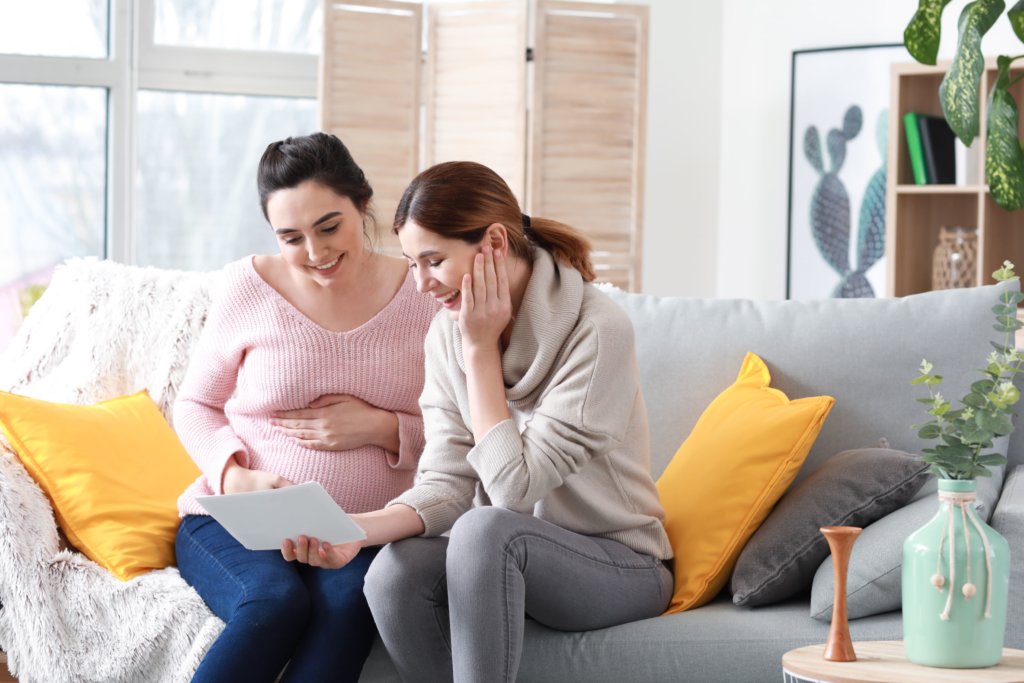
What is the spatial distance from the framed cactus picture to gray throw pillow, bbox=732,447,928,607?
258cm

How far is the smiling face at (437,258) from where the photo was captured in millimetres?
1914

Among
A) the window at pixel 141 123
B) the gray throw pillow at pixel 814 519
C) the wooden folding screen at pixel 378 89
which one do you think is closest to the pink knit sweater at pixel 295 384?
the gray throw pillow at pixel 814 519

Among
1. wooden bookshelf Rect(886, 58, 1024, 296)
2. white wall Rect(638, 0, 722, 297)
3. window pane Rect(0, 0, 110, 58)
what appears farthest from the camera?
white wall Rect(638, 0, 722, 297)

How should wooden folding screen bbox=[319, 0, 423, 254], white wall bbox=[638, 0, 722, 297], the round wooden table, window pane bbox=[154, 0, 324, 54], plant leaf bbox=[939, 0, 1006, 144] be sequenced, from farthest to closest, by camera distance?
white wall bbox=[638, 0, 722, 297]
window pane bbox=[154, 0, 324, 54]
wooden folding screen bbox=[319, 0, 423, 254]
plant leaf bbox=[939, 0, 1006, 144]
the round wooden table

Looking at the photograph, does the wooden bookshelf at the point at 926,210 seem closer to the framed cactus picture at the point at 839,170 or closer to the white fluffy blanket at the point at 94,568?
the framed cactus picture at the point at 839,170

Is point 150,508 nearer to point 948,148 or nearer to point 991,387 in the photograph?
point 991,387

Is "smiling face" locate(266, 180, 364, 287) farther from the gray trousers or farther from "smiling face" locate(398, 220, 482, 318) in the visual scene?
the gray trousers

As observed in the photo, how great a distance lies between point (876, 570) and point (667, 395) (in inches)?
25.3

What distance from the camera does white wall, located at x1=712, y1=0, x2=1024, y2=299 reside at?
462cm

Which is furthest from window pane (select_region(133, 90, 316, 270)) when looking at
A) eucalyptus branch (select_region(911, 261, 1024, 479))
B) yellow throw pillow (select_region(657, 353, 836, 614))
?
eucalyptus branch (select_region(911, 261, 1024, 479))

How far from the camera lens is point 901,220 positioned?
13.4ft

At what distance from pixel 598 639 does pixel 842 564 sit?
480 mm

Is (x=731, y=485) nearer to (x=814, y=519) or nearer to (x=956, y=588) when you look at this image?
(x=814, y=519)

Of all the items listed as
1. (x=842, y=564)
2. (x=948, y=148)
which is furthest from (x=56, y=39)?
(x=842, y=564)
